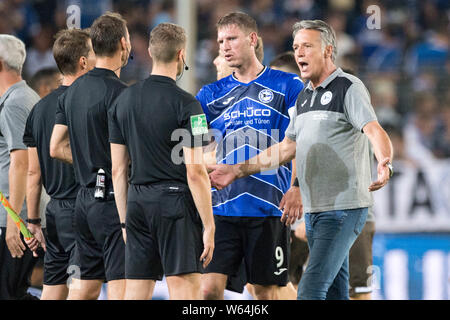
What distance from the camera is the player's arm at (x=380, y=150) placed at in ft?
14.5

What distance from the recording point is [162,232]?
4789mm

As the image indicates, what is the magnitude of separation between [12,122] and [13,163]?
1.02ft

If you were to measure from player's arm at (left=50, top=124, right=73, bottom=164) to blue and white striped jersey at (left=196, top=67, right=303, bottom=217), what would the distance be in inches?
47.0

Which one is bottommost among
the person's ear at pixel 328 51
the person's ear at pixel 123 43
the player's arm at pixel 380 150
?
the player's arm at pixel 380 150

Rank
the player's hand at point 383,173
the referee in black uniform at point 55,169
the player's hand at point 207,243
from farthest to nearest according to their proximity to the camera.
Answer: the referee in black uniform at point 55,169 < the player's hand at point 207,243 < the player's hand at point 383,173

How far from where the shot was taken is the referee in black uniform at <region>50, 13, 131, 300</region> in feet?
17.1

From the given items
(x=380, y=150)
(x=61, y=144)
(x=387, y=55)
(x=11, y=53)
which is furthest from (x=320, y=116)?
(x=387, y=55)

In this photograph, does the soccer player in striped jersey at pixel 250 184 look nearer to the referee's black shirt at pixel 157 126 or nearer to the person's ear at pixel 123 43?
the person's ear at pixel 123 43

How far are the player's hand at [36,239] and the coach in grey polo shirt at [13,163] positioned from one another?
0.12 metres

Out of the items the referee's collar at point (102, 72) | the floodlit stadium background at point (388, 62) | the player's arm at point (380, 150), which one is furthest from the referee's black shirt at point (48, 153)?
the floodlit stadium background at point (388, 62)

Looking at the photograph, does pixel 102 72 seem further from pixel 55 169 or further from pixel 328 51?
pixel 328 51

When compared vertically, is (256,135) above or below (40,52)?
below
